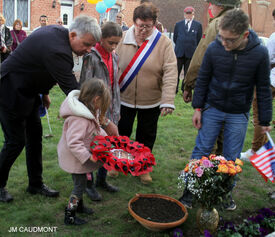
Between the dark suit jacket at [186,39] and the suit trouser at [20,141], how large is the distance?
689cm

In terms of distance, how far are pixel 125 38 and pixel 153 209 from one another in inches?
79.6

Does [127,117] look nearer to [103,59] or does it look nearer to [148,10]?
[103,59]

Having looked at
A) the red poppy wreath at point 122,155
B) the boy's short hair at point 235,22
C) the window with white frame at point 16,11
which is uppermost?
the window with white frame at point 16,11

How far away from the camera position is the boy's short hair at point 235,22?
2873mm

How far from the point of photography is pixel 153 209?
327cm

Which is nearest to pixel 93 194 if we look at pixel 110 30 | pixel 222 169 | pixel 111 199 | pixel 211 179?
pixel 111 199

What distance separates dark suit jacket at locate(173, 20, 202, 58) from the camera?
9583mm

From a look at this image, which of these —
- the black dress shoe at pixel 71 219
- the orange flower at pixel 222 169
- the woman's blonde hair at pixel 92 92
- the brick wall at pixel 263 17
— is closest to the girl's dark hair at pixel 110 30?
the woman's blonde hair at pixel 92 92

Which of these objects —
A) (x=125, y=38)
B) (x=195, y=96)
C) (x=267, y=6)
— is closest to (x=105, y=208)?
(x=195, y=96)

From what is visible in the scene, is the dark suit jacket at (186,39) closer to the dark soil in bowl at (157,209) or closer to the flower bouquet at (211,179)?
the dark soil in bowl at (157,209)

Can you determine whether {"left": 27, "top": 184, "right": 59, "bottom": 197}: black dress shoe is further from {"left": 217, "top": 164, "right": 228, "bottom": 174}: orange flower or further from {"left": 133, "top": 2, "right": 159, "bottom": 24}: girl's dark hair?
{"left": 133, "top": 2, "right": 159, "bottom": 24}: girl's dark hair

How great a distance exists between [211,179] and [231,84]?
3.11 feet

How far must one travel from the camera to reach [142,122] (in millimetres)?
4223

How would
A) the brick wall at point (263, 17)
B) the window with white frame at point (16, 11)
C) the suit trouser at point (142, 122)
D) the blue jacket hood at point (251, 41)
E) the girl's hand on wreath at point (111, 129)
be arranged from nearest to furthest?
the blue jacket hood at point (251, 41), the girl's hand on wreath at point (111, 129), the suit trouser at point (142, 122), the window with white frame at point (16, 11), the brick wall at point (263, 17)
